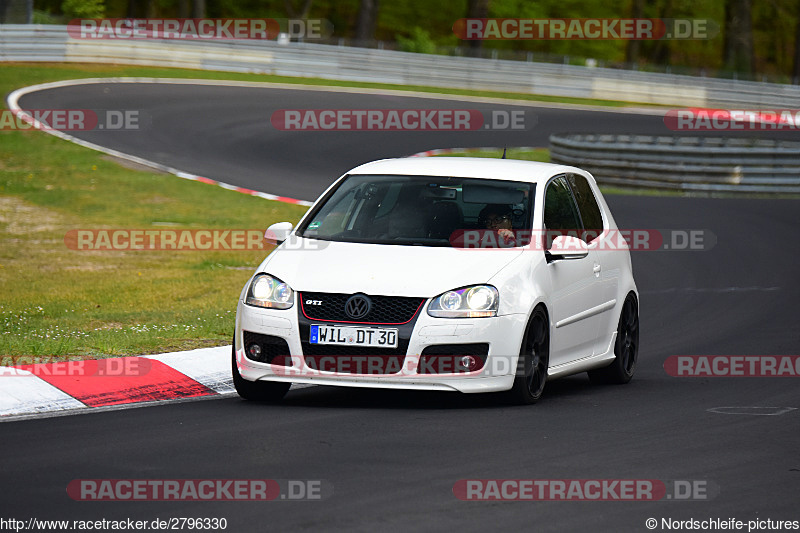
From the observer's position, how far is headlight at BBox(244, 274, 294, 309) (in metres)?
8.07

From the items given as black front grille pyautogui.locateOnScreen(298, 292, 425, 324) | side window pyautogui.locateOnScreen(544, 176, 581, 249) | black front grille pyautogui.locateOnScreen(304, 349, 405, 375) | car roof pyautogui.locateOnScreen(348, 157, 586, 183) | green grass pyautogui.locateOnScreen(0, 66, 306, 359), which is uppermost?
car roof pyautogui.locateOnScreen(348, 157, 586, 183)

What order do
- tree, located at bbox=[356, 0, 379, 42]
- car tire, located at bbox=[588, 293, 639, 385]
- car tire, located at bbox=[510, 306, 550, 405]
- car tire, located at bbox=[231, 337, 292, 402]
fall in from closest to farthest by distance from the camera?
1. car tire, located at bbox=[510, 306, 550, 405]
2. car tire, located at bbox=[231, 337, 292, 402]
3. car tire, located at bbox=[588, 293, 639, 385]
4. tree, located at bbox=[356, 0, 379, 42]

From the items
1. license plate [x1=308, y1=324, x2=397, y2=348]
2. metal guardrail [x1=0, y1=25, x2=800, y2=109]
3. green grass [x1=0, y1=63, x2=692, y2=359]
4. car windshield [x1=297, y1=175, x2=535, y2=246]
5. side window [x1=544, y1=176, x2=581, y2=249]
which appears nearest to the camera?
license plate [x1=308, y1=324, x2=397, y2=348]

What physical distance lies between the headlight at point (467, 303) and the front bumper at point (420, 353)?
0.04 meters

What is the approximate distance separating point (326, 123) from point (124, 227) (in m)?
14.0

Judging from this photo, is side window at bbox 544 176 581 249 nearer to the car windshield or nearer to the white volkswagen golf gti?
the white volkswagen golf gti

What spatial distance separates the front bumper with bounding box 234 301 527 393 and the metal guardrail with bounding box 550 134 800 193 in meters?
17.9

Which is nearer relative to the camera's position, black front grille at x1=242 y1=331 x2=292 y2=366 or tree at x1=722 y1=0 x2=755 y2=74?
black front grille at x1=242 y1=331 x2=292 y2=366

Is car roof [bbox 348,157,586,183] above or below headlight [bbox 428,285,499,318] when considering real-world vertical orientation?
above

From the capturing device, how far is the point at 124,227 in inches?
771

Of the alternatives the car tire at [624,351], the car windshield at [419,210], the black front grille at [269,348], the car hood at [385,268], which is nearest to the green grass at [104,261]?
the black front grille at [269,348]

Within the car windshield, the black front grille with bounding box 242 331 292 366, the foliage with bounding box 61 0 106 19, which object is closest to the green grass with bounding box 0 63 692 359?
the black front grille with bounding box 242 331 292 366

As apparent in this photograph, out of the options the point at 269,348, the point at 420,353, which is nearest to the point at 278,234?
the point at 269,348

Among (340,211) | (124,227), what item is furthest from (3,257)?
(340,211)
